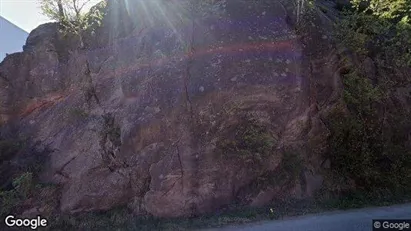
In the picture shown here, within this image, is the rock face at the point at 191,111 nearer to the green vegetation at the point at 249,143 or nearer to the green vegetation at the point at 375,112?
the green vegetation at the point at 249,143

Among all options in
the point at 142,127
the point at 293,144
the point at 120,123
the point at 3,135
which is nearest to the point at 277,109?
the point at 293,144

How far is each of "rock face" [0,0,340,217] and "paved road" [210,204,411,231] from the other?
97 centimetres

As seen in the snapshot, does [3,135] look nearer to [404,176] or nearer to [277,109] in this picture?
[277,109]

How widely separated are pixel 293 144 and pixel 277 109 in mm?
1079

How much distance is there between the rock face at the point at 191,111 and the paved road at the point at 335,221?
0.97 metres

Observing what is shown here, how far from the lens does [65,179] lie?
8602 mm

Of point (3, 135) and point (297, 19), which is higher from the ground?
point (297, 19)

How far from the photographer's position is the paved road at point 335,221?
6672 mm

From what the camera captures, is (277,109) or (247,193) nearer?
(247,193)

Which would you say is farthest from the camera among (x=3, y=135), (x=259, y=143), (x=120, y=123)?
(x=3, y=135)

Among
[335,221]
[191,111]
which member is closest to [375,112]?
[335,221]

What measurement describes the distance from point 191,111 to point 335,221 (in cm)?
430

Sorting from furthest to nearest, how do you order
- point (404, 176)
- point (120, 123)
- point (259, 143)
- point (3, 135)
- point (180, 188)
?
point (3, 135)
point (404, 176)
point (120, 123)
point (259, 143)
point (180, 188)

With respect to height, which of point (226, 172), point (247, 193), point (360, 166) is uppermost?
point (226, 172)
